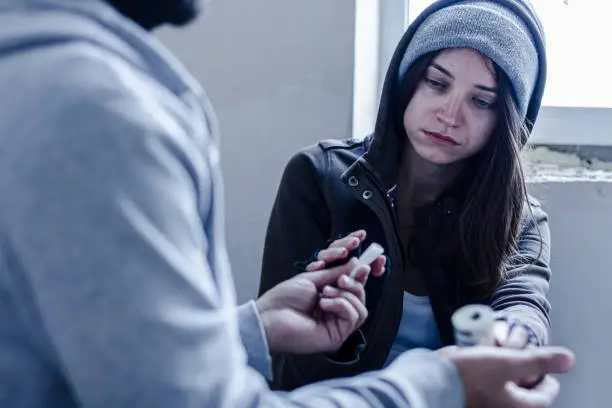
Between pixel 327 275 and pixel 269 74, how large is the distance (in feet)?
1.90

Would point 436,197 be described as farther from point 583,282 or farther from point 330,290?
point 330,290

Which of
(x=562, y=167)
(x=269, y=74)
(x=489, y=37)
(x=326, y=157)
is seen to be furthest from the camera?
(x=562, y=167)

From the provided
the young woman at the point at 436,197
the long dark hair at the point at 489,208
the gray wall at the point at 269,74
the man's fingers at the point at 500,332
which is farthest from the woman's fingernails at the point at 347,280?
the gray wall at the point at 269,74

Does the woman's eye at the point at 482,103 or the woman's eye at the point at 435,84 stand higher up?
the woman's eye at the point at 435,84

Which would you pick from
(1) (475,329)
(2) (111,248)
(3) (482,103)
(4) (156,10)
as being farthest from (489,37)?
(2) (111,248)

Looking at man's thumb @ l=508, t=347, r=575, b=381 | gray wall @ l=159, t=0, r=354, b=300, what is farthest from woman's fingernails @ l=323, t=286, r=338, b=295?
gray wall @ l=159, t=0, r=354, b=300

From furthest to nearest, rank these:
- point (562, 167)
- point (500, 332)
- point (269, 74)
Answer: point (562, 167)
point (269, 74)
point (500, 332)

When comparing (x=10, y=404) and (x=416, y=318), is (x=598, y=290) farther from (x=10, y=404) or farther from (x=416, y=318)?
(x=10, y=404)

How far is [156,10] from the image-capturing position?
47 centimetres

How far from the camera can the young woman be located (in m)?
1.14

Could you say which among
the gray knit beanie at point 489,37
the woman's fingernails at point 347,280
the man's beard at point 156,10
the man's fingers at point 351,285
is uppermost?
the man's beard at point 156,10

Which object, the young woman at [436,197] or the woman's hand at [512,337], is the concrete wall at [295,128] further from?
the woman's hand at [512,337]

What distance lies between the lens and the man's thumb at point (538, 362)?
564mm

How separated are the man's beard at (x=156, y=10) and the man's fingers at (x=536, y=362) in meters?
0.34
